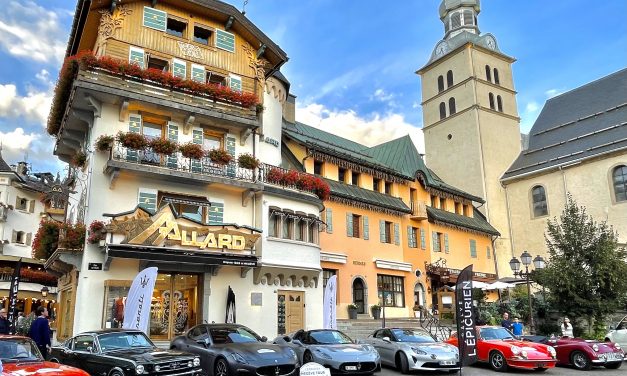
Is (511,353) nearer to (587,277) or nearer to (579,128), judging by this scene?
(587,277)

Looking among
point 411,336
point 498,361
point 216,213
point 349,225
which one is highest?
point 349,225

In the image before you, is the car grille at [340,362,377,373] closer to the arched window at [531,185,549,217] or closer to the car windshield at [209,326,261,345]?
the car windshield at [209,326,261,345]

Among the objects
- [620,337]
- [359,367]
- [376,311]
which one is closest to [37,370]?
[359,367]

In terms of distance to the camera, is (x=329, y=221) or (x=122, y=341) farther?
(x=329, y=221)

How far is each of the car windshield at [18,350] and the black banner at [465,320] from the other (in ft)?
32.9

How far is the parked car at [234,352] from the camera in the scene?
40.3 feet

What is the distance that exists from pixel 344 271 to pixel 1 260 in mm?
29424

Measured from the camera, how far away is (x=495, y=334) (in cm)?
1717

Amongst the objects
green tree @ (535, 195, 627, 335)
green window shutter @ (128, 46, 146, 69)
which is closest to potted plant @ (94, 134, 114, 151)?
green window shutter @ (128, 46, 146, 69)

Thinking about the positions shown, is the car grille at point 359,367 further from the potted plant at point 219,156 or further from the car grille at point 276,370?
the potted plant at point 219,156

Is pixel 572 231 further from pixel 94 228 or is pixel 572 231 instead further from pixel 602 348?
pixel 94 228

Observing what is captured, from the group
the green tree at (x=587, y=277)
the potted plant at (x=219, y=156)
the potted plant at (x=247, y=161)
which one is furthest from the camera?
the green tree at (x=587, y=277)

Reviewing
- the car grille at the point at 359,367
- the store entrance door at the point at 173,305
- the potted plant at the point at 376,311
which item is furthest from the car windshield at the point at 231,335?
the potted plant at the point at 376,311

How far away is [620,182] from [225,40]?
3528 cm
